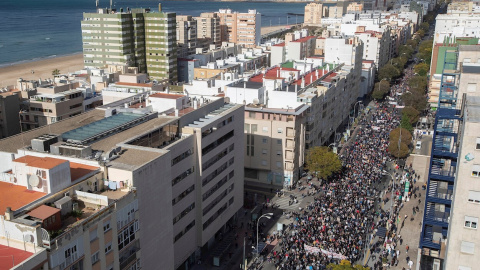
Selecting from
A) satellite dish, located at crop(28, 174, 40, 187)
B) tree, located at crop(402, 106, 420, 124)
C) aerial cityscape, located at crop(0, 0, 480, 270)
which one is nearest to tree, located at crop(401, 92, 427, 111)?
aerial cityscape, located at crop(0, 0, 480, 270)

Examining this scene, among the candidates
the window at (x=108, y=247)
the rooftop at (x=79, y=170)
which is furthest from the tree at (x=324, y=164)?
the window at (x=108, y=247)

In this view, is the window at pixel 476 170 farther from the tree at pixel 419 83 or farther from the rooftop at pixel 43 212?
the tree at pixel 419 83

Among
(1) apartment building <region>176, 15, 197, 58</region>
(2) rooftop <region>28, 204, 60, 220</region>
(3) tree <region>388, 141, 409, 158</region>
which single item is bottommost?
(3) tree <region>388, 141, 409, 158</region>

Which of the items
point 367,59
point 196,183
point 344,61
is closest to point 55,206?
point 196,183

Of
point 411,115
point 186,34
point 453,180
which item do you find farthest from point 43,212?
point 186,34

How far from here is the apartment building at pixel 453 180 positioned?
29.1 metres

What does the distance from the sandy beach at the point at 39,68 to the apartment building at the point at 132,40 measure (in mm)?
33524

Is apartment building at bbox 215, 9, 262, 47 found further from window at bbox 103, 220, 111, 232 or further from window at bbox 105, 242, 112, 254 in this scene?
window at bbox 103, 220, 111, 232

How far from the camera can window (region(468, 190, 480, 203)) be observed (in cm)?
2898

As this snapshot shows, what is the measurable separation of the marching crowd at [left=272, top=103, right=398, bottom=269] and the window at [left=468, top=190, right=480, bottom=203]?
19.2 metres

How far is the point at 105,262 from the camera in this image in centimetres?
3116

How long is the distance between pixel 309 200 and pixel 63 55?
491 ft

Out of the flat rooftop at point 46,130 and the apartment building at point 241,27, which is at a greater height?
the apartment building at point 241,27

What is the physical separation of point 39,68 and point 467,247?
500 ft
